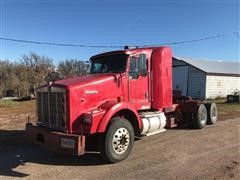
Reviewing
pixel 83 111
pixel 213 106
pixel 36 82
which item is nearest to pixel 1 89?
pixel 36 82

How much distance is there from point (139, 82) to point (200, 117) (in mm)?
4130

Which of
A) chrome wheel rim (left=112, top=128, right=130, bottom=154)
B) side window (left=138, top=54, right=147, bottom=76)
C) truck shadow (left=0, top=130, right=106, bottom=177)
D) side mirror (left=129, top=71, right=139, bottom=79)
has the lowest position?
truck shadow (left=0, top=130, right=106, bottom=177)

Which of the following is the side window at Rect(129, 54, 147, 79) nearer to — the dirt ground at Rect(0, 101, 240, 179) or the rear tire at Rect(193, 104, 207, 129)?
the dirt ground at Rect(0, 101, 240, 179)

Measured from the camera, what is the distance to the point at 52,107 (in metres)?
7.29

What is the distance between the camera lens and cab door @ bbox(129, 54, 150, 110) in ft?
27.8

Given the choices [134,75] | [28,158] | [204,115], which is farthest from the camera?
[204,115]

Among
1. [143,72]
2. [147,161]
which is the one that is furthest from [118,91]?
[147,161]

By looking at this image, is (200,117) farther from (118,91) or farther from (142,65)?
(118,91)

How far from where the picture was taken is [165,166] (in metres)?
6.79

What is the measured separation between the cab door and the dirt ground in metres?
1.22

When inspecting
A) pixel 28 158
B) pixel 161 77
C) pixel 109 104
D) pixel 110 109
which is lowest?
pixel 28 158

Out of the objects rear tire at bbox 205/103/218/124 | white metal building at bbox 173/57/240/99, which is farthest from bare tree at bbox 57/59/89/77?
white metal building at bbox 173/57/240/99

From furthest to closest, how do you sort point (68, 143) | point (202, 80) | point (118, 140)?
point (202, 80), point (118, 140), point (68, 143)

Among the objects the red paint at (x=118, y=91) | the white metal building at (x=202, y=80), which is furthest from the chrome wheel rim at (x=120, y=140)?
the white metal building at (x=202, y=80)
